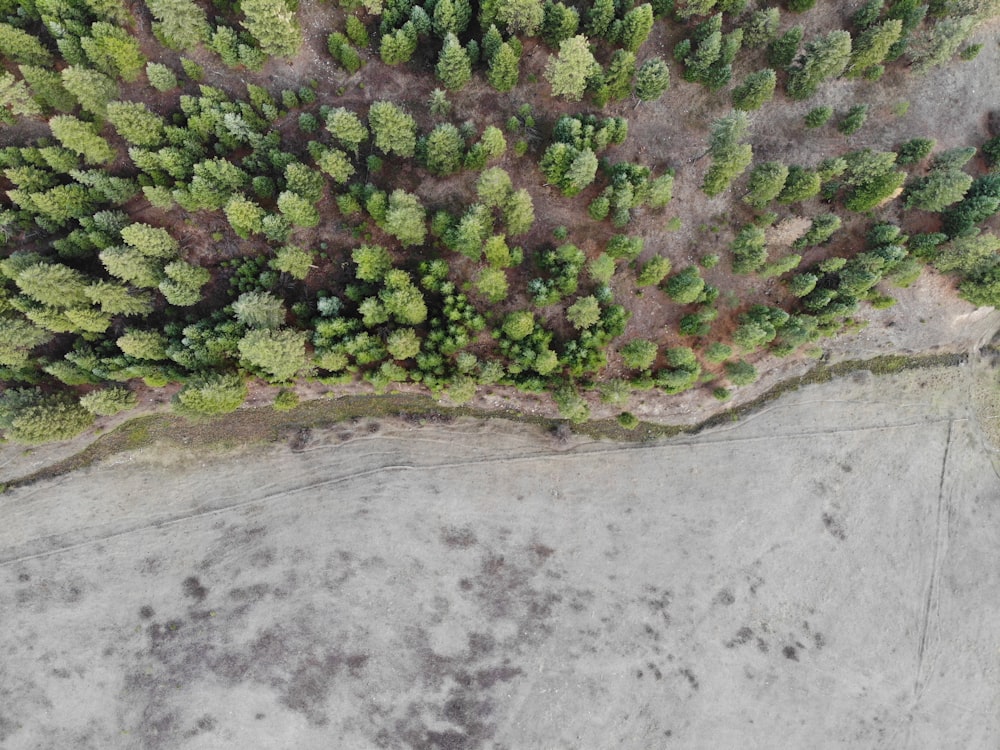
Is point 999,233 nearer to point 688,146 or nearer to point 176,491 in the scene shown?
point 688,146

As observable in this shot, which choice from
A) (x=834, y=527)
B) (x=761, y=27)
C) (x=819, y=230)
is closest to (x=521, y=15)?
Result: (x=761, y=27)

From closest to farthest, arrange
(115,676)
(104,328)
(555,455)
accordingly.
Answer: (104,328), (115,676), (555,455)

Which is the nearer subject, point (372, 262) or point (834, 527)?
point (372, 262)

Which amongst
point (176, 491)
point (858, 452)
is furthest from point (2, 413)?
point (858, 452)

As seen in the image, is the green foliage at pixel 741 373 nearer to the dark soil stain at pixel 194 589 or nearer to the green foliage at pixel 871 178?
the green foliage at pixel 871 178

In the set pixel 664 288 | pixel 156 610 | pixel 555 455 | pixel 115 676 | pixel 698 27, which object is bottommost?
pixel 115 676

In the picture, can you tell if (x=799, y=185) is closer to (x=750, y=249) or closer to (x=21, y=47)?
(x=750, y=249)

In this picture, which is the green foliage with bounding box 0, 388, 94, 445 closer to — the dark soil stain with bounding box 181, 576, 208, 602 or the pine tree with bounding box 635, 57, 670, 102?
the dark soil stain with bounding box 181, 576, 208, 602
